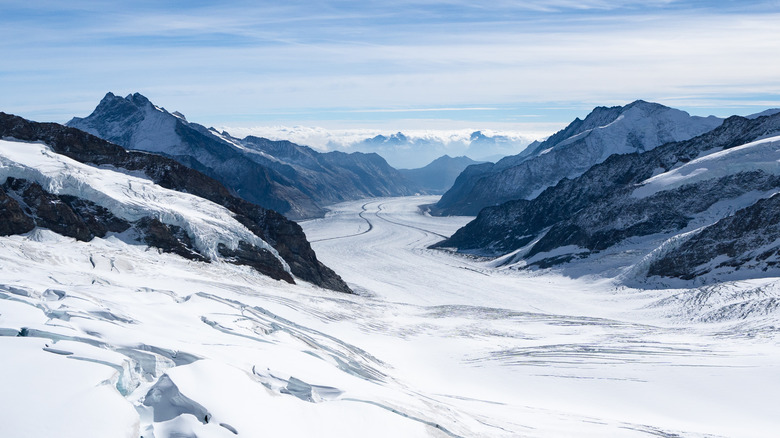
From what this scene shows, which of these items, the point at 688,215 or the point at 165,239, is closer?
the point at 165,239

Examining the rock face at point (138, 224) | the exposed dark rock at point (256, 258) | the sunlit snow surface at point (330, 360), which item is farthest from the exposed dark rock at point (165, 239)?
the exposed dark rock at point (256, 258)

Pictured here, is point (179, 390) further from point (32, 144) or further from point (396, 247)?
point (396, 247)

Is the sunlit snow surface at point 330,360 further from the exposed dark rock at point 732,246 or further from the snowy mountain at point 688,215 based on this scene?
the snowy mountain at point 688,215

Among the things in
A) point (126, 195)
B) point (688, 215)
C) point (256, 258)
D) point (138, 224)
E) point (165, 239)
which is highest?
point (126, 195)

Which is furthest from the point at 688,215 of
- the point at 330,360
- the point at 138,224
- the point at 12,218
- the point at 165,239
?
the point at 12,218

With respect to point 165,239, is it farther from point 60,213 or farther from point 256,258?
point 256,258

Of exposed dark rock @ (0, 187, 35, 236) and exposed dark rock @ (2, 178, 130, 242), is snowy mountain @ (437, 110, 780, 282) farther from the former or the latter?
exposed dark rock @ (0, 187, 35, 236)

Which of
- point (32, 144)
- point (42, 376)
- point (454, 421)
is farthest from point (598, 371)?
point (32, 144)
